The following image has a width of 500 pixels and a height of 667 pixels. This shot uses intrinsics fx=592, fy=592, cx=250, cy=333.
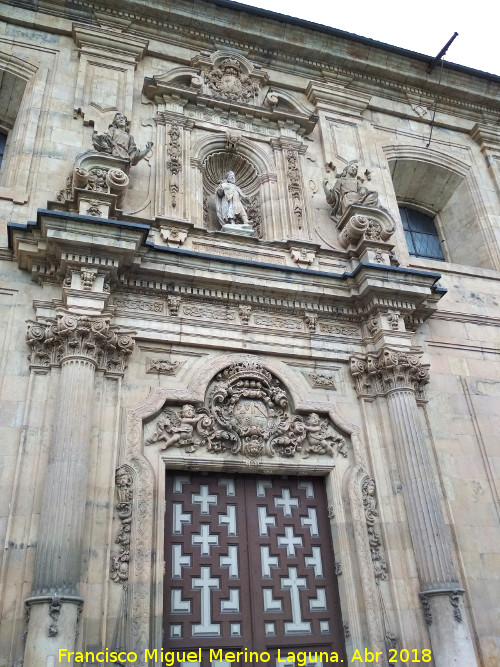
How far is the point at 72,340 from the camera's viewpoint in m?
6.75

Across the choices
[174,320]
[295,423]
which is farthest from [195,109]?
[295,423]

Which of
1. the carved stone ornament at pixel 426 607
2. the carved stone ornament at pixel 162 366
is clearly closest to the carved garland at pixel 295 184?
the carved stone ornament at pixel 162 366

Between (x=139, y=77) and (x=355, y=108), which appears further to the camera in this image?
(x=355, y=108)

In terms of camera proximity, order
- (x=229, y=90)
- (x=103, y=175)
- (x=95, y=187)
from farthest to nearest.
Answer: (x=229, y=90), (x=103, y=175), (x=95, y=187)

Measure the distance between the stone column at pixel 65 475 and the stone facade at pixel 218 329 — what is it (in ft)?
0.07

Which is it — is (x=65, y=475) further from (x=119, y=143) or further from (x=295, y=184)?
(x=295, y=184)

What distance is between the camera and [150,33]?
34.7 feet

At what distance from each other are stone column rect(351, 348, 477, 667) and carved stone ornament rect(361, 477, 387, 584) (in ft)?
1.31

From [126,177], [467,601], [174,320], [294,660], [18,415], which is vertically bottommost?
[294,660]

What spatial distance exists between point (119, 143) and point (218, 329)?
3092mm

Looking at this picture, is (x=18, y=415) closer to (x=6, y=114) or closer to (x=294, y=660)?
(x=294, y=660)

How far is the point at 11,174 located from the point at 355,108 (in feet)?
21.6

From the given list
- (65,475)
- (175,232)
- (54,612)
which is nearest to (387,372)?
(175,232)

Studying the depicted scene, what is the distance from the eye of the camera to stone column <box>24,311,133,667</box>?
5.34m
